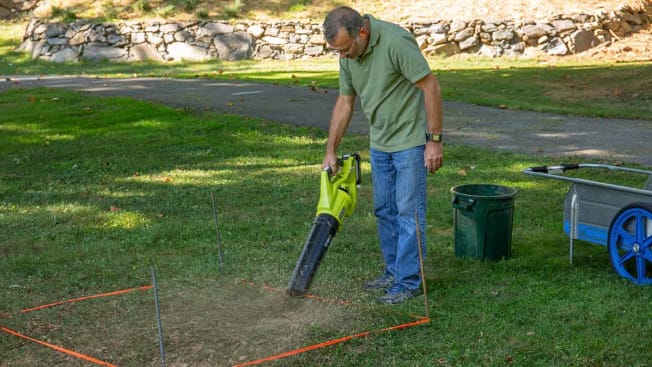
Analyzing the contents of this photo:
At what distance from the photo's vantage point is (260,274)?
19.8 feet

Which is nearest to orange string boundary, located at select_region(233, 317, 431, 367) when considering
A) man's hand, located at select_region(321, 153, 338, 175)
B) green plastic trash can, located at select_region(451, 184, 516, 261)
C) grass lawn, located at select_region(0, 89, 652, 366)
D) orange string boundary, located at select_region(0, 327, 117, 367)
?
grass lawn, located at select_region(0, 89, 652, 366)

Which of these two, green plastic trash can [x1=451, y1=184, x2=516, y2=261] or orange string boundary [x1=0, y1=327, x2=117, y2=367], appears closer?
orange string boundary [x1=0, y1=327, x2=117, y2=367]

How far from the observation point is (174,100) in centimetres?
1451

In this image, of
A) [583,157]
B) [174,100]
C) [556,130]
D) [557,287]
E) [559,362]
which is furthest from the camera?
[174,100]

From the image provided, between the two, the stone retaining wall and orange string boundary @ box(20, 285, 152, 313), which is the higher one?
orange string boundary @ box(20, 285, 152, 313)

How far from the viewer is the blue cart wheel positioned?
5297mm

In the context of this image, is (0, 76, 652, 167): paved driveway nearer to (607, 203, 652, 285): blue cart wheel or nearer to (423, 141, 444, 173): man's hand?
(607, 203, 652, 285): blue cart wheel

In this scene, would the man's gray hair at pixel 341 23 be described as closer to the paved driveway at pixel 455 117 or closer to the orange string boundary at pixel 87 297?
the orange string boundary at pixel 87 297

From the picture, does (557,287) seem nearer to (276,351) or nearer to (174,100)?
(276,351)

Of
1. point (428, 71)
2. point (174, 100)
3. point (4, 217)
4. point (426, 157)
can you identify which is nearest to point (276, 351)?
point (426, 157)

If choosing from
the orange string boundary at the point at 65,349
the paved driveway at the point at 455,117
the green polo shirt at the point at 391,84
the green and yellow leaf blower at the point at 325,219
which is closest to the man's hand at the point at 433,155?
the green polo shirt at the point at 391,84

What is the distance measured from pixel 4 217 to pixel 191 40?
14.8 metres

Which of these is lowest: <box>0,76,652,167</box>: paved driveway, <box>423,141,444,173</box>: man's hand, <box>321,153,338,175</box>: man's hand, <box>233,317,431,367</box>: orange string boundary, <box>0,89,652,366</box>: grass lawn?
<box>0,76,652,167</box>: paved driveway

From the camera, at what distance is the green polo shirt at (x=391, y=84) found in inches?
195
